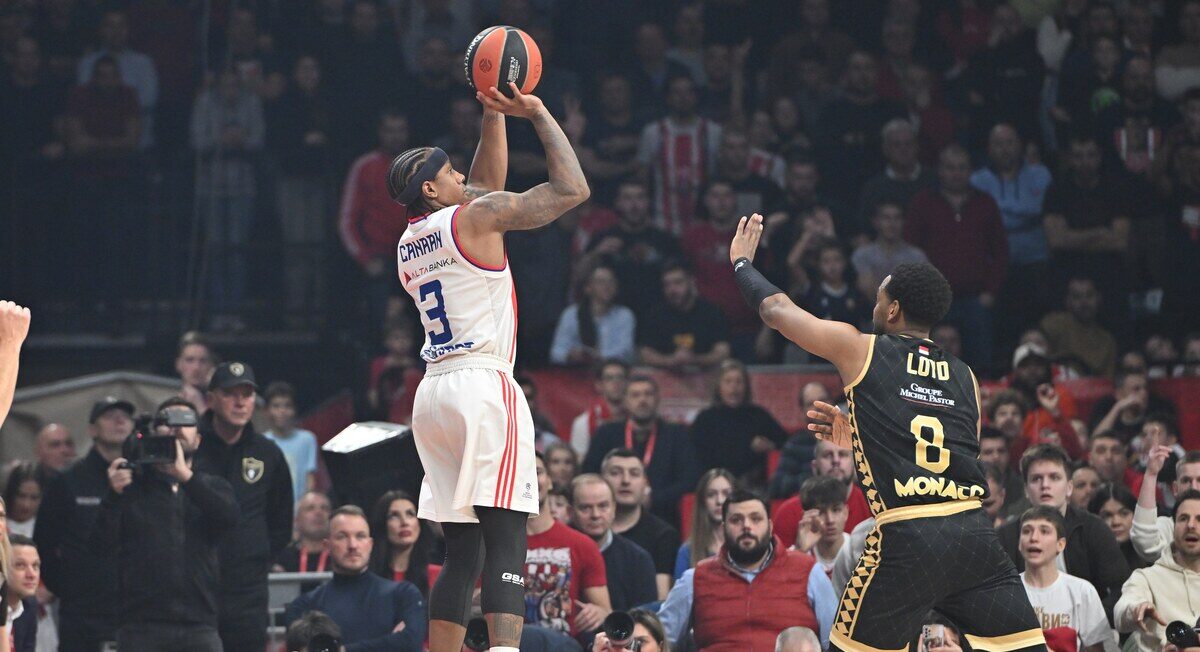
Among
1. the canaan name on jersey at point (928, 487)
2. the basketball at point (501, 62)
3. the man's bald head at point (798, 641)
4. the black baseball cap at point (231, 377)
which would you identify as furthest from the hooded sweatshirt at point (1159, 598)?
the black baseball cap at point (231, 377)

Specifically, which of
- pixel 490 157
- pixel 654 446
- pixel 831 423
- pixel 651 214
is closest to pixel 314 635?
pixel 490 157

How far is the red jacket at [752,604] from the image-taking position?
9.23 metres

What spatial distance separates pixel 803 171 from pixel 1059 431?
3.82 metres

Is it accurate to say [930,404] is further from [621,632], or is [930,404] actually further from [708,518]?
[708,518]

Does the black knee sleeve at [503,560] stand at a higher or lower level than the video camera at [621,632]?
higher

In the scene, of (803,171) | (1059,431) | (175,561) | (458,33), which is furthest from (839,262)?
(175,561)

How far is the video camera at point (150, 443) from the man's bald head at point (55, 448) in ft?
8.93

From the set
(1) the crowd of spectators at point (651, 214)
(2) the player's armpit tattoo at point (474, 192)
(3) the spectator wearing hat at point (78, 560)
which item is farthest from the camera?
(1) the crowd of spectators at point (651, 214)

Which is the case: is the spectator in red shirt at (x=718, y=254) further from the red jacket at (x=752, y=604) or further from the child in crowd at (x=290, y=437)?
the red jacket at (x=752, y=604)

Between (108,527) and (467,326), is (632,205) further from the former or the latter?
(467,326)

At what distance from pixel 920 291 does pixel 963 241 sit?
767 centimetres

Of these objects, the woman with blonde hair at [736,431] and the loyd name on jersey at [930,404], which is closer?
the loyd name on jersey at [930,404]

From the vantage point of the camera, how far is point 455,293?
281 inches

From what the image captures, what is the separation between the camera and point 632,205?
47.1 feet
